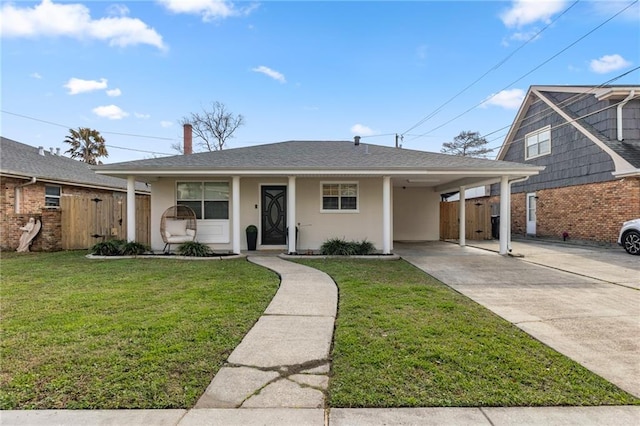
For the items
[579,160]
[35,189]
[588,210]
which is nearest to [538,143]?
[579,160]

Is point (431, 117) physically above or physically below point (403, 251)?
above

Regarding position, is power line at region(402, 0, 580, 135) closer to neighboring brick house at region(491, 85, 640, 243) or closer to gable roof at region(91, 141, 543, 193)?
neighboring brick house at region(491, 85, 640, 243)

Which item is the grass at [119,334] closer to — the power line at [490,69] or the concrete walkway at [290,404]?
the concrete walkway at [290,404]

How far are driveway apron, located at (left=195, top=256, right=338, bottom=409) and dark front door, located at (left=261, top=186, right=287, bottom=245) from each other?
6321 mm

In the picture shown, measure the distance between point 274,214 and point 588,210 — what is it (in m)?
12.5

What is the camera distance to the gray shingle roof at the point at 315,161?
31.8ft

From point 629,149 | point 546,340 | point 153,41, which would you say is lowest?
point 546,340

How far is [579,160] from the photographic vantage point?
14258mm

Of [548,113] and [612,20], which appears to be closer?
[612,20]

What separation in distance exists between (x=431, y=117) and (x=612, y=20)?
14368 millimetres

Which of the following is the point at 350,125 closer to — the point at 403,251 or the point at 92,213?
the point at 403,251

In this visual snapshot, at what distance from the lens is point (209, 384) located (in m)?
2.72

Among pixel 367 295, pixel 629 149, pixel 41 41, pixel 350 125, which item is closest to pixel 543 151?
pixel 629 149

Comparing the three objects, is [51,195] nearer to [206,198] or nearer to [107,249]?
[107,249]
